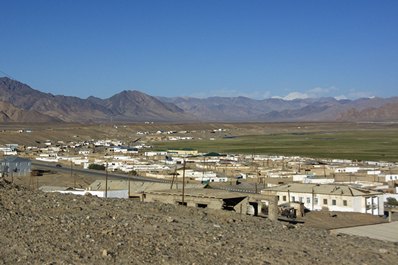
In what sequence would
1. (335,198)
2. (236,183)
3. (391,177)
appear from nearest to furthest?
(335,198) → (236,183) → (391,177)

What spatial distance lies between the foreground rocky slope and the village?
7.49 m

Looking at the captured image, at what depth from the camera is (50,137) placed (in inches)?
5492

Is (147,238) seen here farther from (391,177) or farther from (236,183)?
(391,177)

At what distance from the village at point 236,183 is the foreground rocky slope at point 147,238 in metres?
7.49

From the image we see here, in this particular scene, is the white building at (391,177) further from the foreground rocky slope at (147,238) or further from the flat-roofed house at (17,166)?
the foreground rocky slope at (147,238)

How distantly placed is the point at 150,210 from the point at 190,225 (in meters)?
2.44

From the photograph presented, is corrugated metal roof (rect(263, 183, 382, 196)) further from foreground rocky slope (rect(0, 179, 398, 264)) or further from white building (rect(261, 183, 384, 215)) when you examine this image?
foreground rocky slope (rect(0, 179, 398, 264))

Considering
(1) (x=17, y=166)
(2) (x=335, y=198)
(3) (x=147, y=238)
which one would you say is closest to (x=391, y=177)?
(2) (x=335, y=198)

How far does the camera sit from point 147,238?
12.3 meters

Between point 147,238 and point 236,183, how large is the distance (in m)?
44.8

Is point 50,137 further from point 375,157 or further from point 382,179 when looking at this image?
point 382,179

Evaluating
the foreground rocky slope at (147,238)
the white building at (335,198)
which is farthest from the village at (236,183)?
the foreground rocky slope at (147,238)

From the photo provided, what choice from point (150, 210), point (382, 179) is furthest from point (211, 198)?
point (382, 179)

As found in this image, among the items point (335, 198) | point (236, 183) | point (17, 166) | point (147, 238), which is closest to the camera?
point (147, 238)
